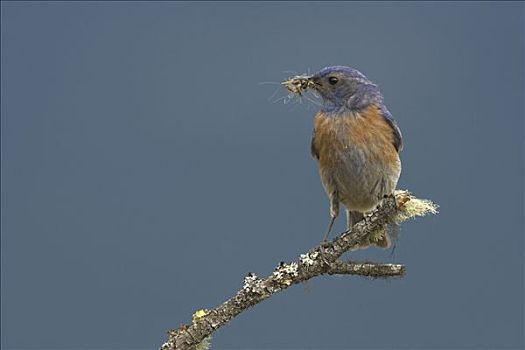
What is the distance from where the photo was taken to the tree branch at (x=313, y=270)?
3.39m

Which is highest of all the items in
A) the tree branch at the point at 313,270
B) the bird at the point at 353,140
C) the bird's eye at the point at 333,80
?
the bird's eye at the point at 333,80

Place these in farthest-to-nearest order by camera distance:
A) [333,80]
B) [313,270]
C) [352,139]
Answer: [333,80]
[352,139]
[313,270]

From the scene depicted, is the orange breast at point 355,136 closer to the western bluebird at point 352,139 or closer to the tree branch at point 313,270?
the western bluebird at point 352,139

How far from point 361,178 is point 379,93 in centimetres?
67

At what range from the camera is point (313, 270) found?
3.70 metres

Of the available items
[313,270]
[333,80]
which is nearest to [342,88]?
[333,80]

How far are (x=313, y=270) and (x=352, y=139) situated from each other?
4.86 feet

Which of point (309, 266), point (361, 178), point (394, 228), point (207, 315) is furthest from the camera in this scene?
point (361, 178)

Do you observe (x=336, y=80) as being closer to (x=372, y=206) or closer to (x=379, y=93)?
(x=379, y=93)

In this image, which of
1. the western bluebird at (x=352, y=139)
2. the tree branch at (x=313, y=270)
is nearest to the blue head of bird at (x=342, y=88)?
the western bluebird at (x=352, y=139)

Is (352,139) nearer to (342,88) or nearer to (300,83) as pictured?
(342,88)

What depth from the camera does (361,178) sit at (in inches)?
195

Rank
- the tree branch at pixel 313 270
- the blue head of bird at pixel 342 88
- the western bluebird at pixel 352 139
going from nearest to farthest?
1. the tree branch at pixel 313 270
2. the western bluebird at pixel 352 139
3. the blue head of bird at pixel 342 88

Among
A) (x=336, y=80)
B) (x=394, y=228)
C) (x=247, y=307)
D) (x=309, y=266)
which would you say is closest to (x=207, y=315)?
(x=247, y=307)
